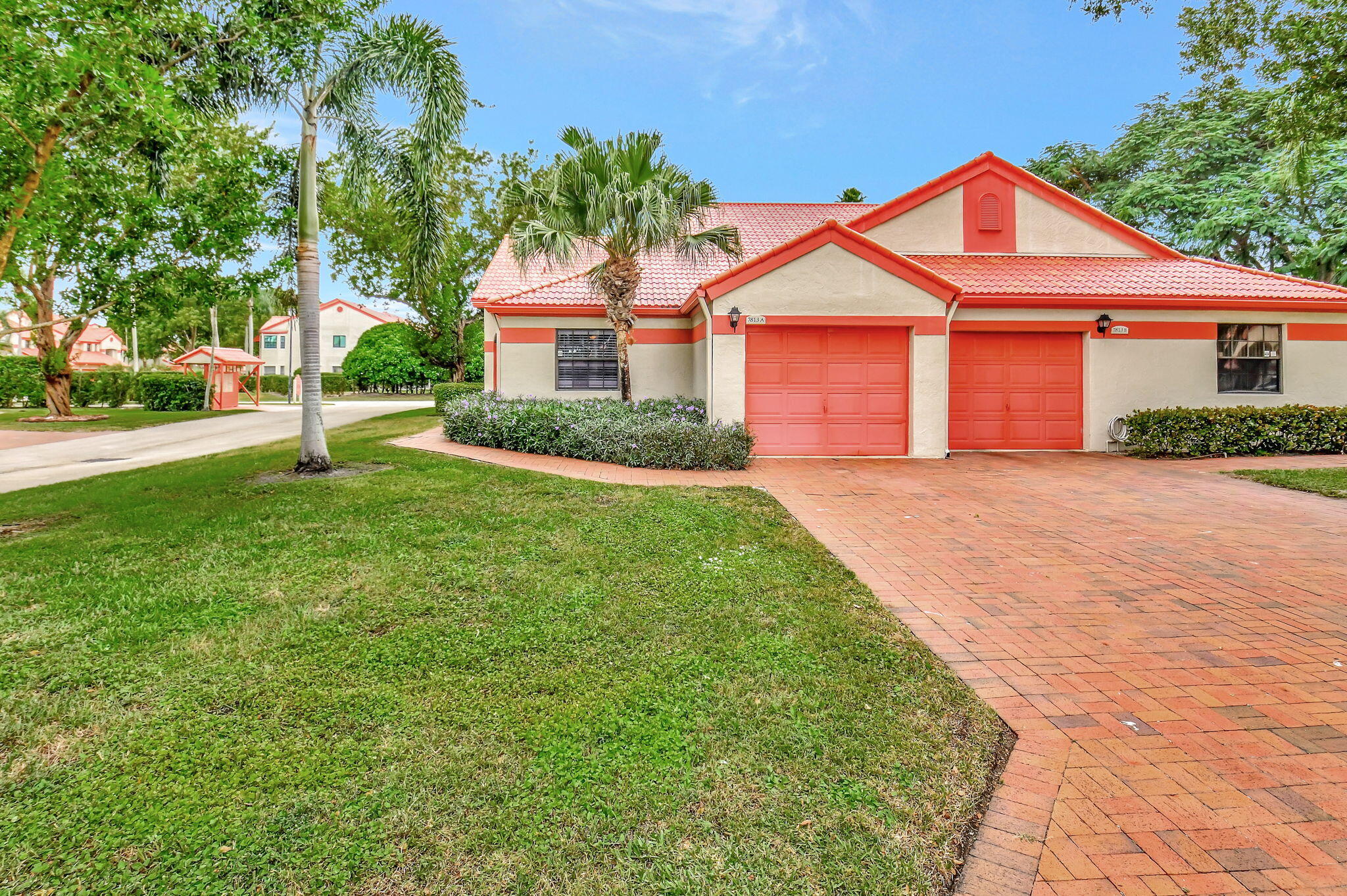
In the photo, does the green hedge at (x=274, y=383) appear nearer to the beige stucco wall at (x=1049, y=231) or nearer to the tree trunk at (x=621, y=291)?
the tree trunk at (x=621, y=291)

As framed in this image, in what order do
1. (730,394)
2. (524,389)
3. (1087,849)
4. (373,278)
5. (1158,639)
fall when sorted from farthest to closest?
1. (373,278)
2. (524,389)
3. (730,394)
4. (1158,639)
5. (1087,849)

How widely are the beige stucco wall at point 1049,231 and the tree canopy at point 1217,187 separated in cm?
979

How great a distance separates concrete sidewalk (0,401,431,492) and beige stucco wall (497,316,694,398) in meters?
6.12

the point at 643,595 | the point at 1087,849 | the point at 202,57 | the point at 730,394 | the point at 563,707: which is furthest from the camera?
the point at 730,394

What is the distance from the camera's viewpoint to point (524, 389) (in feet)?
53.2

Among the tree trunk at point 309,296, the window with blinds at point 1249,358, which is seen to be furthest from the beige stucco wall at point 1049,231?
the tree trunk at point 309,296

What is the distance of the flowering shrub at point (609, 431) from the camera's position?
37.4ft

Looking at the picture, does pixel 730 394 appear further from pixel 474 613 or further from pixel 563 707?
pixel 563 707

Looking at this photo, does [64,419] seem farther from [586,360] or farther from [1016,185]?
[1016,185]

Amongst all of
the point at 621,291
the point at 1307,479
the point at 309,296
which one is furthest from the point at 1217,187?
the point at 309,296

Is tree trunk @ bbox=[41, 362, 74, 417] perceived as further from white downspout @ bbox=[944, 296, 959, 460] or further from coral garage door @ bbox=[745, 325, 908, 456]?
→ white downspout @ bbox=[944, 296, 959, 460]

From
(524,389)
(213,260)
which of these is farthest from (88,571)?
(524,389)

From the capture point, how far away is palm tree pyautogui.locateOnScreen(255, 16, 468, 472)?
10.2m

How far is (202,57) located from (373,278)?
102 feet
